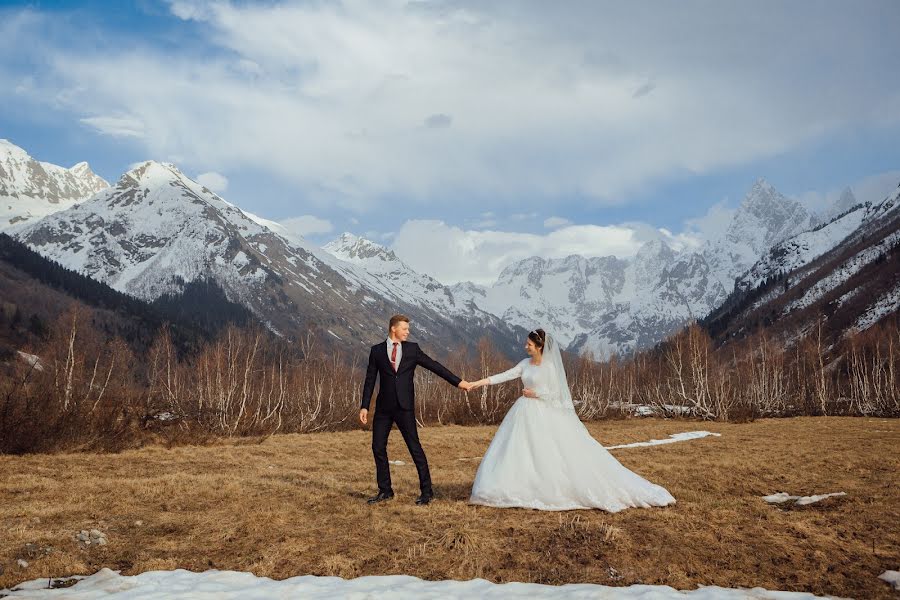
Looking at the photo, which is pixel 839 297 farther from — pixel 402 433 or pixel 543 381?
pixel 402 433

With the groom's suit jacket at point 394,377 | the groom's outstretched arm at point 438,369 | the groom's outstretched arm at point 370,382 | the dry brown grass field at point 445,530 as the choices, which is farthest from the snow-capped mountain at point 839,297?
the groom's outstretched arm at point 370,382

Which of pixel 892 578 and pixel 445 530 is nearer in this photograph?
pixel 892 578

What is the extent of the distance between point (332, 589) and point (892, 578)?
5.68 metres

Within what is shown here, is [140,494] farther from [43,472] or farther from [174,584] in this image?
[174,584]

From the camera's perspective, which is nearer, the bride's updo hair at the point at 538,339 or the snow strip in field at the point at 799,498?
the snow strip in field at the point at 799,498

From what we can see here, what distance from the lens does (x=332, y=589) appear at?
19.6 feet

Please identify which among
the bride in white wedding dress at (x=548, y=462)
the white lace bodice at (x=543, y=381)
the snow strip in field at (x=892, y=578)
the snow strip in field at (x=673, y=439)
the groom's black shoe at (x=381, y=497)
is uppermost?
the white lace bodice at (x=543, y=381)

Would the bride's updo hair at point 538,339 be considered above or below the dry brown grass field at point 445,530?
above

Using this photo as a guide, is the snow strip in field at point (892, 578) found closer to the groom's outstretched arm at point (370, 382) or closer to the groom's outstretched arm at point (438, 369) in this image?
the groom's outstretched arm at point (438, 369)

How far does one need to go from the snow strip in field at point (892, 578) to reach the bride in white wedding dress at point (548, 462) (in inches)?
149

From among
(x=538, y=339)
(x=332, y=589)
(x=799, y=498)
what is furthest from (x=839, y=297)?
(x=332, y=589)

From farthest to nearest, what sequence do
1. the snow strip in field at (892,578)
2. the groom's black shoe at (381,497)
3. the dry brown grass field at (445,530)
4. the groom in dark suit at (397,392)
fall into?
the groom's black shoe at (381,497) < the groom in dark suit at (397,392) < the dry brown grass field at (445,530) < the snow strip in field at (892,578)

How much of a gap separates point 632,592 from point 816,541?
10.6 ft

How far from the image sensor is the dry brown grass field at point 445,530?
6594 mm
